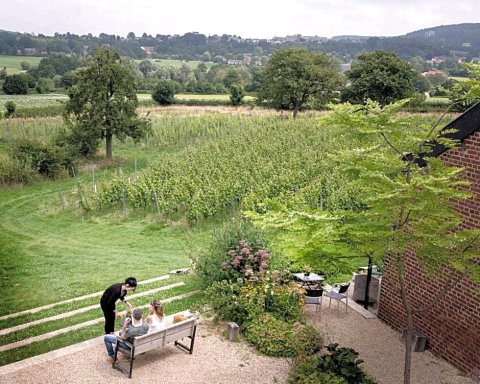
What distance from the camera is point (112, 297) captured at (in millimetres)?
10328

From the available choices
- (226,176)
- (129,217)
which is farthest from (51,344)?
(226,176)

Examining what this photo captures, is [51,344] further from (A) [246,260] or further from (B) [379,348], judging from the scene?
(B) [379,348]

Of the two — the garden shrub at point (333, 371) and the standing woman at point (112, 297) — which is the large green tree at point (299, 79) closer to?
the standing woman at point (112, 297)

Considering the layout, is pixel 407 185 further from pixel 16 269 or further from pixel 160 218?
pixel 160 218

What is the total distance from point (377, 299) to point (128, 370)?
638 centimetres

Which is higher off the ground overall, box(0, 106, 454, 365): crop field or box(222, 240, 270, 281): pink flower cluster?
box(222, 240, 270, 281): pink flower cluster

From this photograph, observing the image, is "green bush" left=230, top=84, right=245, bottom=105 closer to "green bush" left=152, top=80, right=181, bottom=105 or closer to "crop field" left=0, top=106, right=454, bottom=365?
"green bush" left=152, top=80, right=181, bottom=105

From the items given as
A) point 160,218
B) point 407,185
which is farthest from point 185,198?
point 407,185

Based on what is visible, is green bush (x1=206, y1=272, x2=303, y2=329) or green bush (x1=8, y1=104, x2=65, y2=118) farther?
green bush (x1=8, y1=104, x2=65, y2=118)

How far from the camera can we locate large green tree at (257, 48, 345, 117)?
49.2 metres

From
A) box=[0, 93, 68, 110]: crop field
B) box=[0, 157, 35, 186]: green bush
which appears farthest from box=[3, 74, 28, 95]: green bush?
box=[0, 157, 35, 186]: green bush

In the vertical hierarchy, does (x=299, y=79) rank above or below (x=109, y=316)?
above

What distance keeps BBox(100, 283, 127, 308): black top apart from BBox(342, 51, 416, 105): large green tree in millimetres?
43584

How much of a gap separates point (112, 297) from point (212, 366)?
225cm
